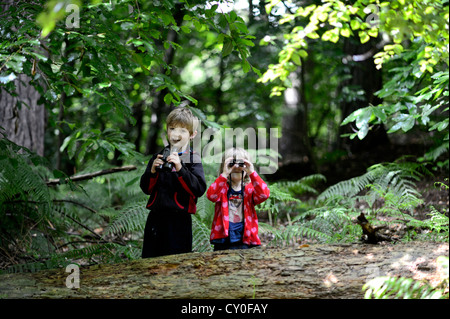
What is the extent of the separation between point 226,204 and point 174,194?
0.46 meters

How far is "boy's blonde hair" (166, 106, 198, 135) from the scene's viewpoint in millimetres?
3349

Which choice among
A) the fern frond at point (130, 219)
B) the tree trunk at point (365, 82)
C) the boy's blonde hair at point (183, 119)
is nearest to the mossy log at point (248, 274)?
A: the boy's blonde hair at point (183, 119)

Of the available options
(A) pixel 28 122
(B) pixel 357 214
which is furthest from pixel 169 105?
(A) pixel 28 122

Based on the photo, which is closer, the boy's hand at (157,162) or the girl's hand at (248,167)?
the boy's hand at (157,162)

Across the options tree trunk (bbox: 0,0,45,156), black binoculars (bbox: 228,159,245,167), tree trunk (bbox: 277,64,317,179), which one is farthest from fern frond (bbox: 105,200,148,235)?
tree trunk (bbox: 277,64,317,179)

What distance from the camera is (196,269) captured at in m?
2.74

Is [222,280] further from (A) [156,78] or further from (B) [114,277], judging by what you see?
(A) [156,78]

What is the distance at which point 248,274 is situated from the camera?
2609mm

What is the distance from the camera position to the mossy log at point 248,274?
236 cm

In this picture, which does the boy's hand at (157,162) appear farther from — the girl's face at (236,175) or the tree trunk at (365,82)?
the tree trunk at (365,82)
